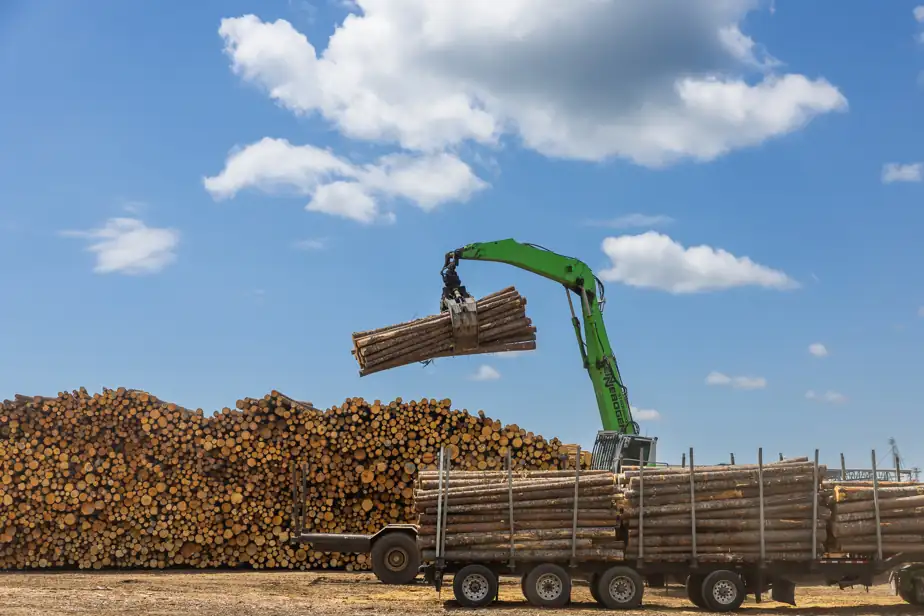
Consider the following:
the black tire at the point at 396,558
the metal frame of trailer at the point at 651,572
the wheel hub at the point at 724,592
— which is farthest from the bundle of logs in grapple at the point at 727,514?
the black tire at the point at 396,558

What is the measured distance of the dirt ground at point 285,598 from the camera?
43.6 feet

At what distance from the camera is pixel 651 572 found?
13922 mm

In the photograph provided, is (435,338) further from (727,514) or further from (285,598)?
(727,514)

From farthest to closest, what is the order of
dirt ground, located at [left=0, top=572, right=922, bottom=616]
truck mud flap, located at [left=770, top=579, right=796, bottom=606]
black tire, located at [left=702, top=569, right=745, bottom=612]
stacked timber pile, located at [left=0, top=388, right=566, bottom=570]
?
1. stacked timber pile, located at [left=0, top=388, right=566, bottom=570]
2. truck mud flap, located at [left=770, top=579, right=796, bottom=606]
3. black tire, located at [left=702, top=569, right=745, bottom=612]
4. dirt ground, located at [left=0, top=572, right=922, bottom=616]

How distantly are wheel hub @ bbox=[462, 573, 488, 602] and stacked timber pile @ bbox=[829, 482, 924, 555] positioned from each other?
4.95 meters

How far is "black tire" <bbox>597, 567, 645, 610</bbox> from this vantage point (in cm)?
1373

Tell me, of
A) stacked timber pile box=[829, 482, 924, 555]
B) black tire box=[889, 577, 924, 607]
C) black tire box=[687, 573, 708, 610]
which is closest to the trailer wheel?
black tire box=[889, 577, 924, 607]

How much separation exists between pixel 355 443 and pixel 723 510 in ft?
30.0

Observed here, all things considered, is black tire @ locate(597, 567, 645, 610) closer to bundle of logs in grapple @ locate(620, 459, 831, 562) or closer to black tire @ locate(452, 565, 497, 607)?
bundle of logs in grapple @ locate(620, 459, 831, 562)

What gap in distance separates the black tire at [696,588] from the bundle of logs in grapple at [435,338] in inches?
247

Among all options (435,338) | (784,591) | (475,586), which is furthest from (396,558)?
(784,591)

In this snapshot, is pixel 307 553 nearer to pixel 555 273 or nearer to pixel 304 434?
pixel 304 434

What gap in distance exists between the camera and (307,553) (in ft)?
68.9

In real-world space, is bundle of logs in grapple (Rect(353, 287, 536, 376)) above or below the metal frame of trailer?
above
